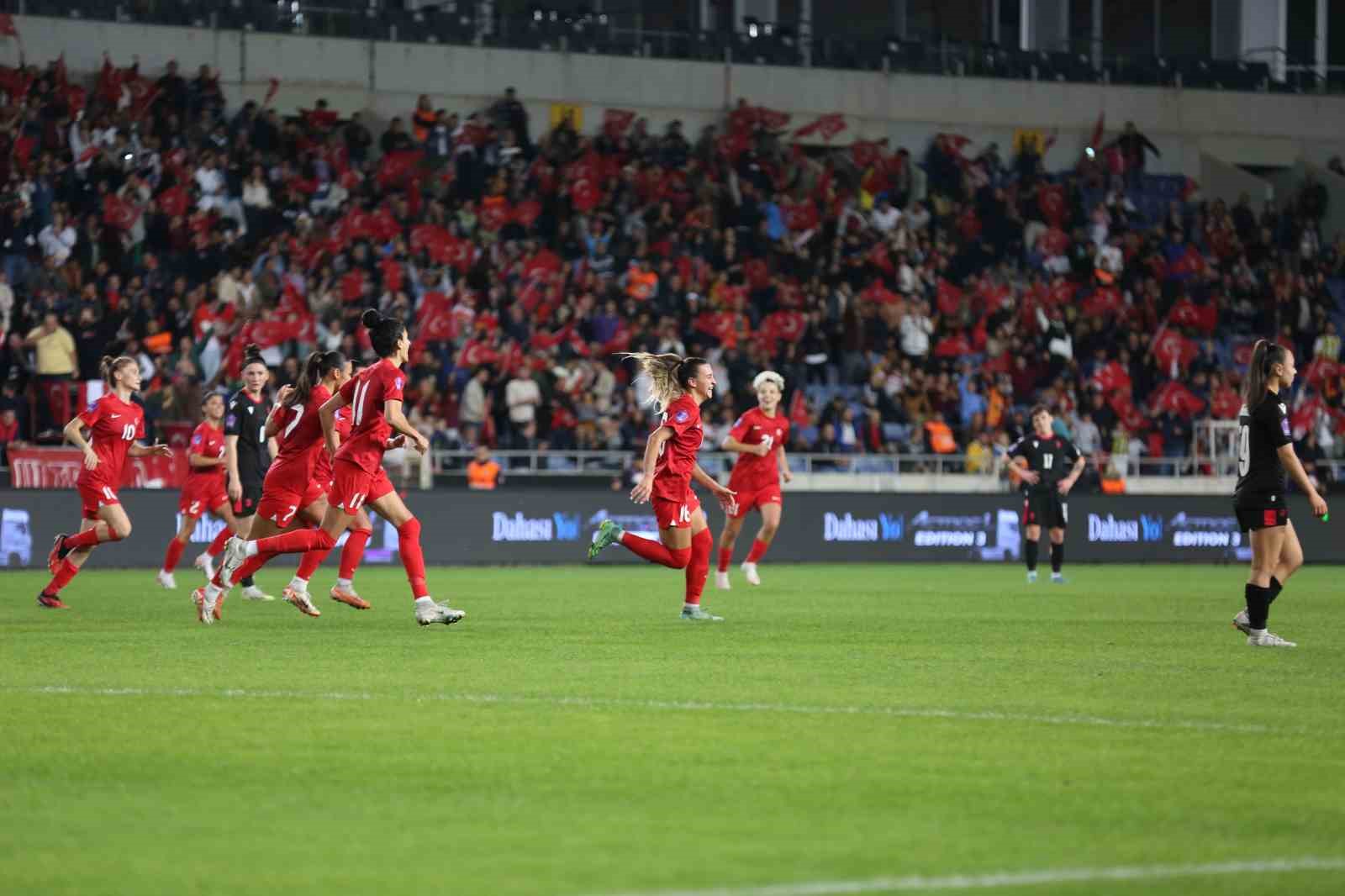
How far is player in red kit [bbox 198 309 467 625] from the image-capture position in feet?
50.5

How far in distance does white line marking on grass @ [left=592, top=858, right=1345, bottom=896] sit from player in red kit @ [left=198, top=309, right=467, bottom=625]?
951 centimetres

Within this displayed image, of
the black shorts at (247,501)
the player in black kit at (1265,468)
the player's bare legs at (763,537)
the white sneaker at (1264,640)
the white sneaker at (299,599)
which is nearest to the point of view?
the player in black kit at (1265,468)

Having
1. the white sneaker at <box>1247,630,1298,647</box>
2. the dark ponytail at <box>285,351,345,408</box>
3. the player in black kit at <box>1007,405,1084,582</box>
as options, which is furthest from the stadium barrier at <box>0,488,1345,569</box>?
the white sneaker at <box>1247,630,1298,647</box>

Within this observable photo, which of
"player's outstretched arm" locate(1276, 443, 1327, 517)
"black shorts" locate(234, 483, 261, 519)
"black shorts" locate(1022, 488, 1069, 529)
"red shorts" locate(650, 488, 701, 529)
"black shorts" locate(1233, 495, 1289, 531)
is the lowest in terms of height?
"black shorts" locate(1022, 488, 1069, 529)

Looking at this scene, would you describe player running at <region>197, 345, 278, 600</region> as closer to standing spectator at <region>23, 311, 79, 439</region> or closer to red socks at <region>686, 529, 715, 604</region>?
red socks at <region>686, 529, 715, 604</region>

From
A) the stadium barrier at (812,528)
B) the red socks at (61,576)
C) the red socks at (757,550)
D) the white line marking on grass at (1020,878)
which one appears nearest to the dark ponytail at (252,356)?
the red socks at (61,576)

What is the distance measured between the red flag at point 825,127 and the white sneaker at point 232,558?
2815 centimetres

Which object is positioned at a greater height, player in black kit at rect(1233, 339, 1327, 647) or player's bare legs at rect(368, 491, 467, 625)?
player in black kit at rect(1233, 339, 1327, 647)

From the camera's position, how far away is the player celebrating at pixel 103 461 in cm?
1836

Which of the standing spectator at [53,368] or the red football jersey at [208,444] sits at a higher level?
the standing spectator at [53,368]

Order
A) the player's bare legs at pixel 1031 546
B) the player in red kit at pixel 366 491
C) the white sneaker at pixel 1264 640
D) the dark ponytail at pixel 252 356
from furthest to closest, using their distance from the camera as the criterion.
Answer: the player's bare legs at pixel 1031 546 → the dark ponytail at pixel 252 356 → the player in red kit at pixel 366 491 → the white sneaker at pixel 1264 640

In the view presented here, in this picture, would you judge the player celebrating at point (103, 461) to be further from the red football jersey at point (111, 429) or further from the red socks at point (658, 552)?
the red socks at point (658, 552)

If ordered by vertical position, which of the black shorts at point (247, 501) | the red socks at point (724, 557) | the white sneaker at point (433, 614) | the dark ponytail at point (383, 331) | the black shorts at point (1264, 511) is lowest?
the red socks at point (724, 557)

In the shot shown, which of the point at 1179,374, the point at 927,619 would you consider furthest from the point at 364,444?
the point at 1179,374
